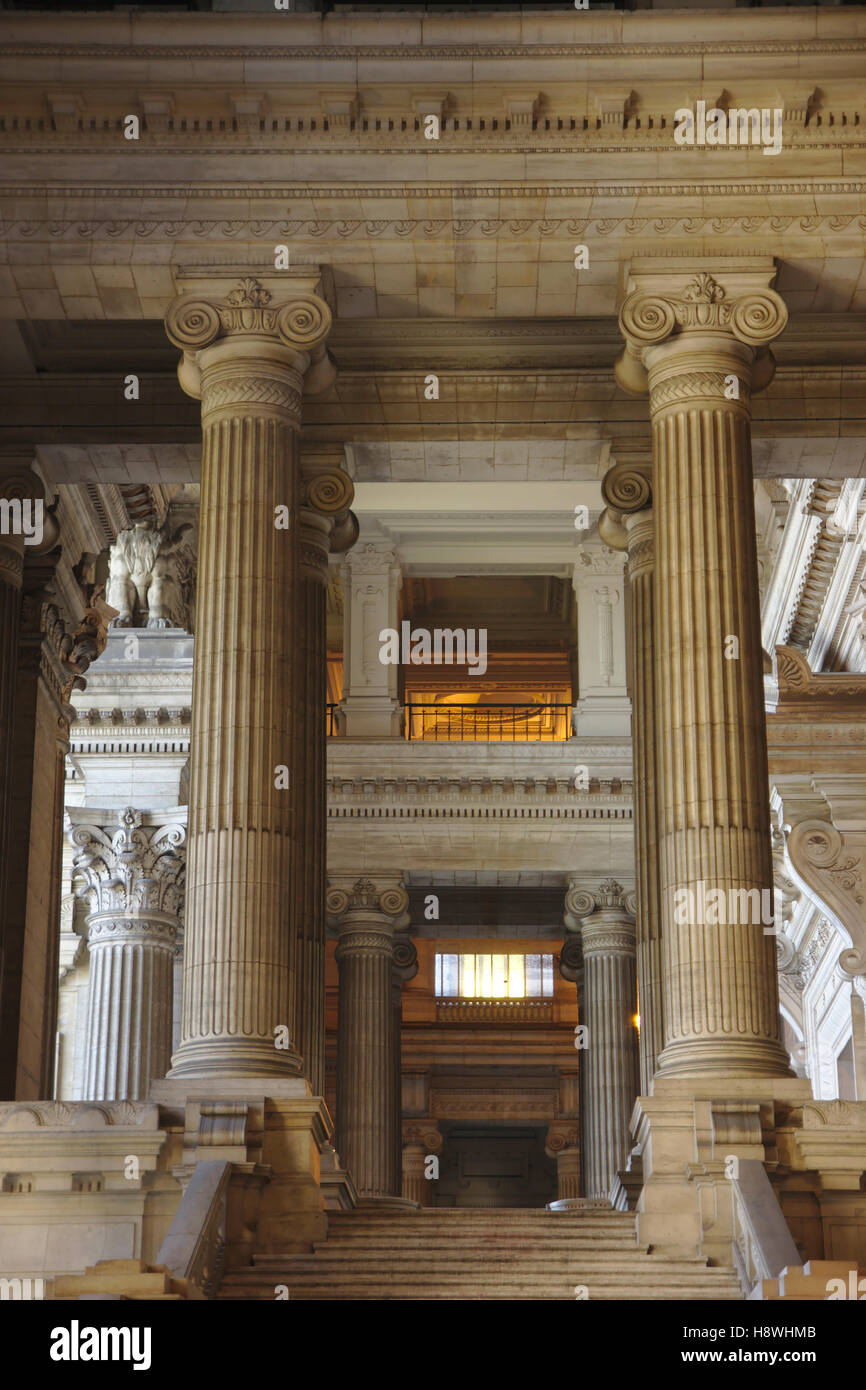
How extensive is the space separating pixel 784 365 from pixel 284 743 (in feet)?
30.1

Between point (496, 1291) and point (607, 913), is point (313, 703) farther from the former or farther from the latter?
point (607, 913)

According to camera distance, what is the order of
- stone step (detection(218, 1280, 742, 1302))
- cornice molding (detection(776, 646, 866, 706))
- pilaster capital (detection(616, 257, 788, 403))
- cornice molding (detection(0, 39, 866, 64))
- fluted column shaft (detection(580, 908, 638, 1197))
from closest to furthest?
stone step (detection(218, 1280, 742, 1302)) → cornice molding (detection(0, 39, 866, 64)) → pilaster capital (detection(616, 257, 788, 403)) → cornice molding (detection(776, 646, 866, 706)) → fluted column shaft (detection(580, 908, 638, 1197))

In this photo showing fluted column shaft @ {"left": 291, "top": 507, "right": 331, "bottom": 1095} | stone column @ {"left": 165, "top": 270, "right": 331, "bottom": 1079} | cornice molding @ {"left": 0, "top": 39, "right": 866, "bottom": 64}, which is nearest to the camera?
stone column @ {"left": 165, "top": 270, "right": 331, "bottom": 1079}

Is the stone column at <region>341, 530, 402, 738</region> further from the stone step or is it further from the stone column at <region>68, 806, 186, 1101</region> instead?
the stone step

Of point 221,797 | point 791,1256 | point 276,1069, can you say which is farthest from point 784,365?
point 791,1256

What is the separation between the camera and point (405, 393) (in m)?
30.4

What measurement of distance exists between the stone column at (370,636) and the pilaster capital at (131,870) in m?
4.77

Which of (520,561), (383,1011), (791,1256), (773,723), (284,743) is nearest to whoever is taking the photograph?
(791,1256)

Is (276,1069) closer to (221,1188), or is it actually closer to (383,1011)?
(221,1188)

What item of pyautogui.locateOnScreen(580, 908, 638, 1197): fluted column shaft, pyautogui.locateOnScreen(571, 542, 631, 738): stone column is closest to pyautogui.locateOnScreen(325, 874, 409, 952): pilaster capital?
pyautogui.locateOnScreen(580, 908, 638, 1197): fluted column shaft

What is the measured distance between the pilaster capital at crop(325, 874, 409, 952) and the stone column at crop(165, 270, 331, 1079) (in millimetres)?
19618

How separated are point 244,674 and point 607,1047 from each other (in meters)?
21.3

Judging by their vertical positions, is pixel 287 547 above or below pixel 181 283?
below

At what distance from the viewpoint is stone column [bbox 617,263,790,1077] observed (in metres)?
23.9
